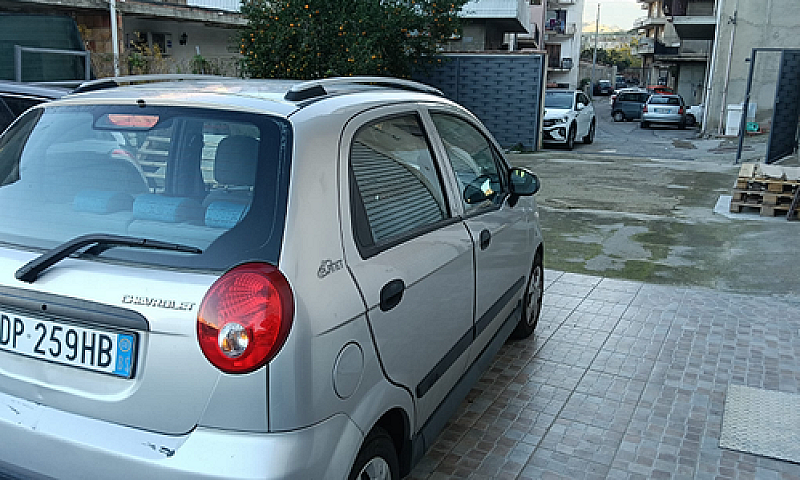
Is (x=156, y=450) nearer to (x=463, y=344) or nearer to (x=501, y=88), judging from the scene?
(x=463, y=344)

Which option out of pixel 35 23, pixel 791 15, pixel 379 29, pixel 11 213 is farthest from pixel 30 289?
pixel 791 15

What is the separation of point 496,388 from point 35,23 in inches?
433

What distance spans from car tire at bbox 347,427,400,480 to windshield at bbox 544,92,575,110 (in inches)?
703

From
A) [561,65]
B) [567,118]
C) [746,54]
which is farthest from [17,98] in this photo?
[561,65]

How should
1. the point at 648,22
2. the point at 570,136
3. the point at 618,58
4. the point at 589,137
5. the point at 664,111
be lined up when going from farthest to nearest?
the point at 618,58, the point at 648,22, the point at 664,111, the point at 589,137, the point at 570,136

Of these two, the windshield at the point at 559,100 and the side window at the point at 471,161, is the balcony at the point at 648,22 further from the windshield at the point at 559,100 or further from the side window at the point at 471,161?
the side window at the point at 471,161

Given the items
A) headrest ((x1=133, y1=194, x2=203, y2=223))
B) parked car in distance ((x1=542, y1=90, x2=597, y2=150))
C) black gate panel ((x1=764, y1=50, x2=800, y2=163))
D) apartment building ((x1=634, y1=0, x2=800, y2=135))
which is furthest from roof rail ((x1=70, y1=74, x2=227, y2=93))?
apartment building ((x1=634, y1=0, x2=800, y2=135))

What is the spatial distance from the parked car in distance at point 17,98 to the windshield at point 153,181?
3403mm

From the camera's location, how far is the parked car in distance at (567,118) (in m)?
18.5

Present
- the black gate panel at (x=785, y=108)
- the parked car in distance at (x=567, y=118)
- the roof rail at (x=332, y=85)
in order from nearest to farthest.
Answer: the roof rail at (x=332, y=85) → the black gate panel at (x=785, y=108) → the parked car in distance at (x=567, y=118)

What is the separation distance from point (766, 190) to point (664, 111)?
802 inches

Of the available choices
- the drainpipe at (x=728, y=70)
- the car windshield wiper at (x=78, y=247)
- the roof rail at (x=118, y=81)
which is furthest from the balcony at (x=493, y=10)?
A: the car windshield wiper at (x=78, y=247)

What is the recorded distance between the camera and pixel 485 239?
3.54m

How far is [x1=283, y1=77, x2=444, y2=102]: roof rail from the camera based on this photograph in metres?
2.42
